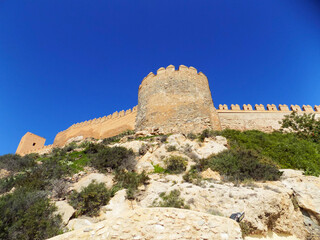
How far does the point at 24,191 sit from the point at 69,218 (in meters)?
2.11

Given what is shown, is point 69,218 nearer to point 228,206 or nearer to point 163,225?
point 163,225

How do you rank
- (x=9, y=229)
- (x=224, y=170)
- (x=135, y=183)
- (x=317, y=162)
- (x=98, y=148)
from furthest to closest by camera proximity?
(x=98, y=148) → (x=317, y=162) → (x=224, y=170) → (x=135, y=183) → (x=9, y=229)

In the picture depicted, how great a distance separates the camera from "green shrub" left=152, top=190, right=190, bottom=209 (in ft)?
18.4

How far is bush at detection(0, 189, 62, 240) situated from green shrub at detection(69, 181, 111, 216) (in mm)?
667

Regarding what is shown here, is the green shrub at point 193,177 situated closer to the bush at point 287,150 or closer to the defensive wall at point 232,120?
the bush at point 287,150

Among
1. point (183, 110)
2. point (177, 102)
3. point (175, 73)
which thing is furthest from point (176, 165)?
point (175, 73)

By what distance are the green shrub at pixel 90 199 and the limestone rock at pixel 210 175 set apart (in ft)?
11.8

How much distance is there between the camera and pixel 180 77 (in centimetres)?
1647

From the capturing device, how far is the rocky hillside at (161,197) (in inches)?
158

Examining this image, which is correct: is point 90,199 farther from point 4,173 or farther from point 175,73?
point 175,73

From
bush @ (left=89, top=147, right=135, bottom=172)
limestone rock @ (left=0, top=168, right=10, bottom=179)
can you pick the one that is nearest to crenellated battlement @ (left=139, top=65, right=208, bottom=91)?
bush @ (left=89, top=147, right=135, bottom=172)

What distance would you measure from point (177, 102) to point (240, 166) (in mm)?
8169

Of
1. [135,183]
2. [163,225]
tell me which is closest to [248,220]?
[163,225]

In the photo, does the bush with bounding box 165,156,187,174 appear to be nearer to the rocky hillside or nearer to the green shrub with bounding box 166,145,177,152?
the rocky hillside
